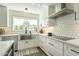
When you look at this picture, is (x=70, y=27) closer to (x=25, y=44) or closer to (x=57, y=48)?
(x=57, y=48)

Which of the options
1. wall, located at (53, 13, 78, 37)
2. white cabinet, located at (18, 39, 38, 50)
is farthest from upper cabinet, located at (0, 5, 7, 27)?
wall, located at (53, 13, 78, 37)

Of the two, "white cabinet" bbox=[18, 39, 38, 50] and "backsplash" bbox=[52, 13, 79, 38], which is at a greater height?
"backsplash" bbox=[52, 13, 79, 38]

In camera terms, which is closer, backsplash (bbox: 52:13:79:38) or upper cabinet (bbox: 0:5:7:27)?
backsplash (bbox: 52:13:79:38)

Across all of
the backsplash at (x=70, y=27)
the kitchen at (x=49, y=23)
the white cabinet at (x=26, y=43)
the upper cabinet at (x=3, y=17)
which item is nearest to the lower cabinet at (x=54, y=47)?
the kitchen at (x=49, y=23)

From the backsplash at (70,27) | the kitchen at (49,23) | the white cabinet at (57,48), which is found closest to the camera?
the kitchen at (49,23)

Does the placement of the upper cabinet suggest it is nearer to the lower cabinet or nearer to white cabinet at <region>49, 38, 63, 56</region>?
the lower cabinet

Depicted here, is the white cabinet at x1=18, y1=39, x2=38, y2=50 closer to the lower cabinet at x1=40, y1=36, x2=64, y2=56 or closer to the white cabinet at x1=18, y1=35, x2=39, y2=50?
the white cabinet at x1=18, y1=35, x2=39, y2=50

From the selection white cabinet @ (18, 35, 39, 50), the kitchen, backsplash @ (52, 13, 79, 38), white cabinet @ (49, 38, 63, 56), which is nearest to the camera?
the kitchen

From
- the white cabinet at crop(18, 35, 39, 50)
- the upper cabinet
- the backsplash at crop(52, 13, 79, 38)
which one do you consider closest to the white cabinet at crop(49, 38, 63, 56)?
the backsplash at crop(52, 13, 79, 38)

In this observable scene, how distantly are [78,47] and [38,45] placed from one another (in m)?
2.21

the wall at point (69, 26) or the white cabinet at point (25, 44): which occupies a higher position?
the wall at point (69, 26)

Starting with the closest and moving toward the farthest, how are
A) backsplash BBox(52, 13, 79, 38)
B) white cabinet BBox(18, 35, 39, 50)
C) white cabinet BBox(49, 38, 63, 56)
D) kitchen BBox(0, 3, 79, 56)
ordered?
kitchen BBox(0, 3, 79, 56), white cabinet BBox(49, 38, 63, 56), backsplash BBox(52, 13, 79, 38), white cabinet BBox(18, 35, 39, 50)

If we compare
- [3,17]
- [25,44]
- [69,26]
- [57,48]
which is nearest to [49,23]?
[69,26]

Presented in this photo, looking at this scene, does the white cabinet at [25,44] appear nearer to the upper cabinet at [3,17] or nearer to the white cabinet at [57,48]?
the upper cabinet at [3,17]
